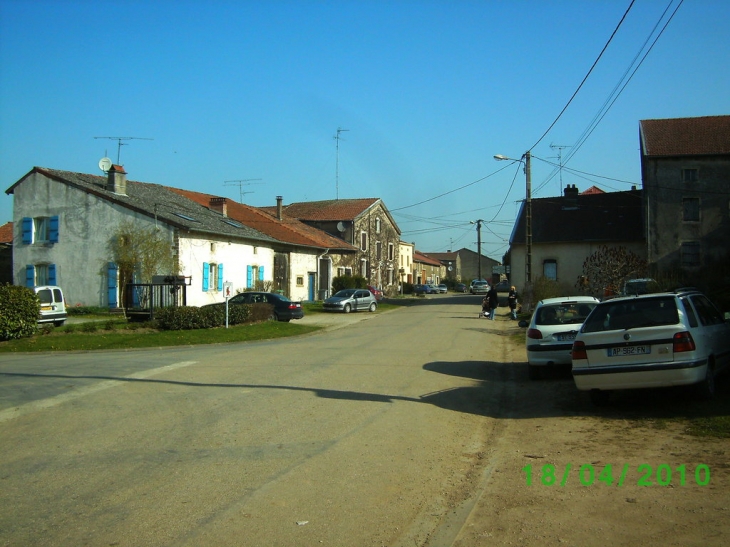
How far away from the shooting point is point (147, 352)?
60.7 feet

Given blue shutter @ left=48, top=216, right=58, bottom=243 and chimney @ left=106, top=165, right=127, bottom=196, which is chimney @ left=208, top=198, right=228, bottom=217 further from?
blue shutter @ left=48, top=216, right=58, bottom=243

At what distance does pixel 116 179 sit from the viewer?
35.0 m

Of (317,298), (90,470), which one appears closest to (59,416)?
(90,470)

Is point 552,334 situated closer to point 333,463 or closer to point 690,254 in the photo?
point 333,463

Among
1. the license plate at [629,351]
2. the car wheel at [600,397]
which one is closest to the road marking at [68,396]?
the car wheel at [600,397]

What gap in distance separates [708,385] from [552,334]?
3777mm

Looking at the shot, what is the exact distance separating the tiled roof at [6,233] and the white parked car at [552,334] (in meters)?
35.8

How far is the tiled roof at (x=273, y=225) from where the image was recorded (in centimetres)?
4350

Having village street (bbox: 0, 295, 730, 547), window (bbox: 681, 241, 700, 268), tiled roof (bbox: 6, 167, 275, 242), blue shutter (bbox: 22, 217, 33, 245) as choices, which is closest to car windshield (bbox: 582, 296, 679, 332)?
village street (bbox: 0, 295, 730, 547)

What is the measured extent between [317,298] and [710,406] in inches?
1565

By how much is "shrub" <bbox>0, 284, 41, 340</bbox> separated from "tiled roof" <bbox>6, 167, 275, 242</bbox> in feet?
35.0

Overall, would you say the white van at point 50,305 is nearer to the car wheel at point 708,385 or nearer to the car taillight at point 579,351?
the car taillight at point 579,351

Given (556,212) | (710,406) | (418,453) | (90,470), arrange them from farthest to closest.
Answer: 1. (556,212)
2. (710,406)
3. (418,453)
4. (90,470)

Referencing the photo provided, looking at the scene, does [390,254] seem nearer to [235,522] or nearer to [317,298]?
[317,298]
